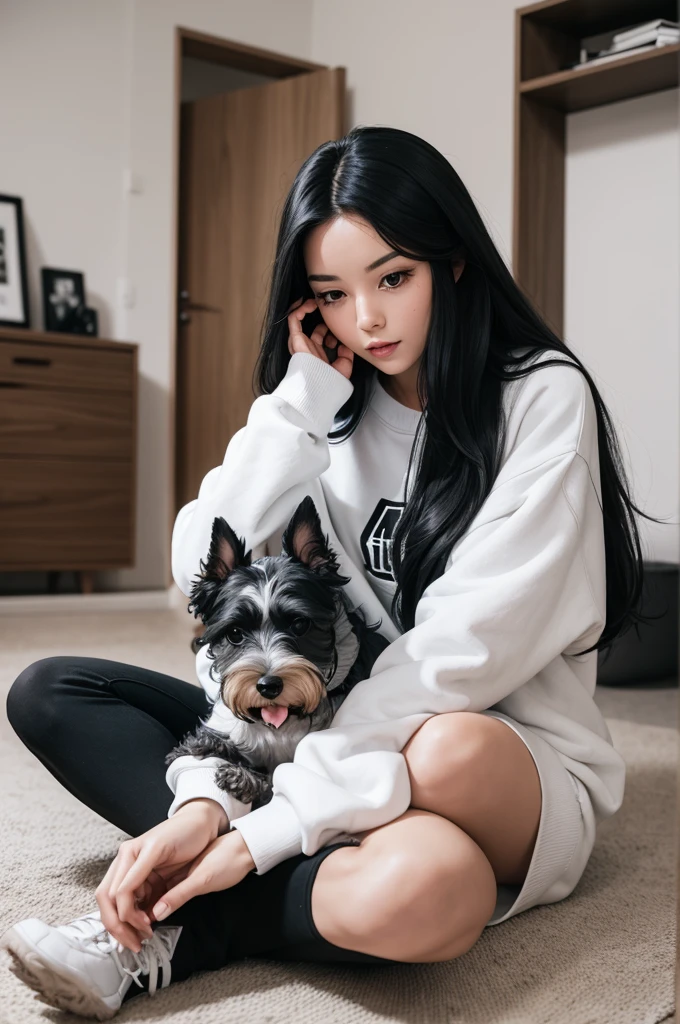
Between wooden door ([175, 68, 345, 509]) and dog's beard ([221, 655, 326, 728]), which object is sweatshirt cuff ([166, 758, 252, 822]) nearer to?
dog's beard ([221, 655, 326, 728])

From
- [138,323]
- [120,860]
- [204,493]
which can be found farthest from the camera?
[138,323]

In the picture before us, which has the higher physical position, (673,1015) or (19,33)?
(19,33)

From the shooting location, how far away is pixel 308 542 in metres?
1.10

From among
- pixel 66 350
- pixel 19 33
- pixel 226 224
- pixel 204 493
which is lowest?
pixel 204 493

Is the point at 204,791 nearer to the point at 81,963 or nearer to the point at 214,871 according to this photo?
the point at 214,871

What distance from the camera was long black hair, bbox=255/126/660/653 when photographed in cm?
117

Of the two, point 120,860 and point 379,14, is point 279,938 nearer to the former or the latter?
point 120,860

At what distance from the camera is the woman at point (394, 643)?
3.20 ft

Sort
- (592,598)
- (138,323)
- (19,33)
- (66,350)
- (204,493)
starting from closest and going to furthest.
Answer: (592,598) → (204,493) → (66,350) → (19,33) → (138,323)

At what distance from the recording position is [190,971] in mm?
1055

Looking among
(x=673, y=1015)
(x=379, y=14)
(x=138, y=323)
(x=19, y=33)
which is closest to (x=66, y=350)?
(x=138, y=323)

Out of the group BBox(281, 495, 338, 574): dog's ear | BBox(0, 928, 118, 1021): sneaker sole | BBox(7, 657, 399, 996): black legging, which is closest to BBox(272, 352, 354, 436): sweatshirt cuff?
BBox(281, 495, 338, 574): dog's ear

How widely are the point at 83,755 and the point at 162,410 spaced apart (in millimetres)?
3717

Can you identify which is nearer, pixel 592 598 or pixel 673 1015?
pixel 673 1015
